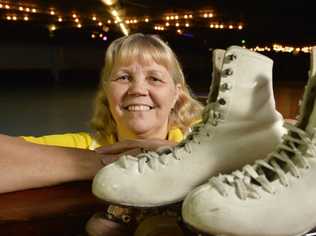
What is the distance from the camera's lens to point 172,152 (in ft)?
1.38

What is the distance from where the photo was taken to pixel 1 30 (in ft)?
24.2

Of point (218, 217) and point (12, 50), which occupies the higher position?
point (218, 217)

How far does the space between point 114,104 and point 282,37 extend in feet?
23.3

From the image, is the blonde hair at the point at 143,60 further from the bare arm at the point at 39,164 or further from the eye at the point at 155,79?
the bare arm at the point at 39,164

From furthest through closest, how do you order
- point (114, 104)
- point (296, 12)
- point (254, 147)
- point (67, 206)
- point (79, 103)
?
point (296, 12)
point (79, 103)
point (114, 104)
point (67, 206)
point (254, 147)

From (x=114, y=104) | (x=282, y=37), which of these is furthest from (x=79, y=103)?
(x=282, y=37)

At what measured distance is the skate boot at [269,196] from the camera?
1.11ft

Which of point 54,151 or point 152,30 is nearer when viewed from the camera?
point 54,151

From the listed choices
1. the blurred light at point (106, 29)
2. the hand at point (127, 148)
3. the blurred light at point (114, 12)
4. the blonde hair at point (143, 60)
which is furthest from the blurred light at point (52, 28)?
the hand at point (127, 148)

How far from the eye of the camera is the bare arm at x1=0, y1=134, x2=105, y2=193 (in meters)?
0.57

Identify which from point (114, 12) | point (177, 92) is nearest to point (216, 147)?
point (177, 92)

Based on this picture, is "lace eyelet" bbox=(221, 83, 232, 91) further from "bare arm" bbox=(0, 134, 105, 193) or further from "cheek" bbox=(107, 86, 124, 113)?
"cheek" bbox=(107, 86, 124, 113)

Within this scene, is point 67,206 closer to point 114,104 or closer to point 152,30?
point 114,104

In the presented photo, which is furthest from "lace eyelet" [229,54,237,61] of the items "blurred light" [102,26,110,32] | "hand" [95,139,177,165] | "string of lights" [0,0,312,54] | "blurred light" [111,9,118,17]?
"blurred light" [111,9,118,17]
